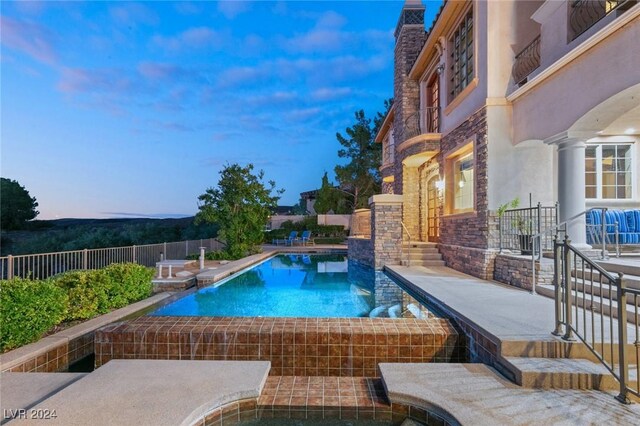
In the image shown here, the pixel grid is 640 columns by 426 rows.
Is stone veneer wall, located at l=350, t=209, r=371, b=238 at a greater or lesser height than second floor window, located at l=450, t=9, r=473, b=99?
lesser

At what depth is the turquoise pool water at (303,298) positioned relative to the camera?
6672 millimetres

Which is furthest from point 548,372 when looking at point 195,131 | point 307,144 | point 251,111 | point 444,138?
point 307,144

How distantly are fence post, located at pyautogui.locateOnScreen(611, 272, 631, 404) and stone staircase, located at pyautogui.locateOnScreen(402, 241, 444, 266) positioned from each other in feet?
27.1

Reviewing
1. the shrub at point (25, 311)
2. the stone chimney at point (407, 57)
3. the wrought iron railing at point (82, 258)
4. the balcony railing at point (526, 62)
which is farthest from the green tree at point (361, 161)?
the shrub at point (25, 311)

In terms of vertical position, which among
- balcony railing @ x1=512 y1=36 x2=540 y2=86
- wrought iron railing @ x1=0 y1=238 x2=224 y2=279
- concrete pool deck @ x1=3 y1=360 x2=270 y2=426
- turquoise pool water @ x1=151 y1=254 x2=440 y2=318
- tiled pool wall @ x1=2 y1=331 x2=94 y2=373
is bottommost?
turquoise pool water @ x1=151 y1=254 x2=440 y2=318

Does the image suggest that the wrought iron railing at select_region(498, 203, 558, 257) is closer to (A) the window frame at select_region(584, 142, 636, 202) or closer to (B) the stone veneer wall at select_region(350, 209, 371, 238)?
(A) the window frame at select_region(584, 142, 636, 202)

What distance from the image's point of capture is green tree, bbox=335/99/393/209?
108 ft

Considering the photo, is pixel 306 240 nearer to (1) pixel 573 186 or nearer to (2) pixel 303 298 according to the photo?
(2) pixel 303 298

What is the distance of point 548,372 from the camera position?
3.32 metres

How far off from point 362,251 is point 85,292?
9.83 meters

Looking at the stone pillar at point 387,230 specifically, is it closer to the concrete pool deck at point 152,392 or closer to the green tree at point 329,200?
the concrete pool deck at point 152,392

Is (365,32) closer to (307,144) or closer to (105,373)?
(307,144)

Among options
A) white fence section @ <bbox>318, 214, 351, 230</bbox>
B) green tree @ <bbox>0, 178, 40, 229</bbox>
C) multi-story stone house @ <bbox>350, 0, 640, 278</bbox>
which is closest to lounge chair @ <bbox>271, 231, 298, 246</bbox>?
white fence section @ <bbox>318, 214, 351, 230</bbox>

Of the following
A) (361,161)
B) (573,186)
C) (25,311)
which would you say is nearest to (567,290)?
(573,186)
